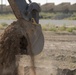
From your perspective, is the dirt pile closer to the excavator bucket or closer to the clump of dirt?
the excavator bucket

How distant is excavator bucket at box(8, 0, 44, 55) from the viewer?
791 centimetres

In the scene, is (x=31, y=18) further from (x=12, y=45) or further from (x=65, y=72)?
(x=65, y=72)

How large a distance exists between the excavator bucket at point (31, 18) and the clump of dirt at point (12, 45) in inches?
4.7

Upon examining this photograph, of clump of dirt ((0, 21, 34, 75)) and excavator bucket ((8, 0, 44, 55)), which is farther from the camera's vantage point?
clump of dirt ((0, 21, 34, 75))

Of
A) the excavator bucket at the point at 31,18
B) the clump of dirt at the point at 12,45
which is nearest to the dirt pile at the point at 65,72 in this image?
the excavator bucket at the point at 31,18

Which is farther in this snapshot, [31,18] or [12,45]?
[31,18]

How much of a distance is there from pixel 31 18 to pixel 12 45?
888 mm

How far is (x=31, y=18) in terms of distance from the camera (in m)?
8.51

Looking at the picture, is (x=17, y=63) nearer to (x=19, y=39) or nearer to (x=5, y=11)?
(x=19, y=39)

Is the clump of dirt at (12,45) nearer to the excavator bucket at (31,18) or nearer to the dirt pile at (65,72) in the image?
the excavator bucket at (31,18)

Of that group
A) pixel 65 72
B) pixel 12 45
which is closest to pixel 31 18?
pixel 12 45

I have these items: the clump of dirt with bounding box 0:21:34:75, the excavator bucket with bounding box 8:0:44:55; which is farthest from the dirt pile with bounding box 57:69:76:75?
the clump of dirt with bounding box 0:21:34:75

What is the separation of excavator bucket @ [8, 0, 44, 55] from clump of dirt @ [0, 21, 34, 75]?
12 centimetres

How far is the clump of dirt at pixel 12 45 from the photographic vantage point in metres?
8.12
